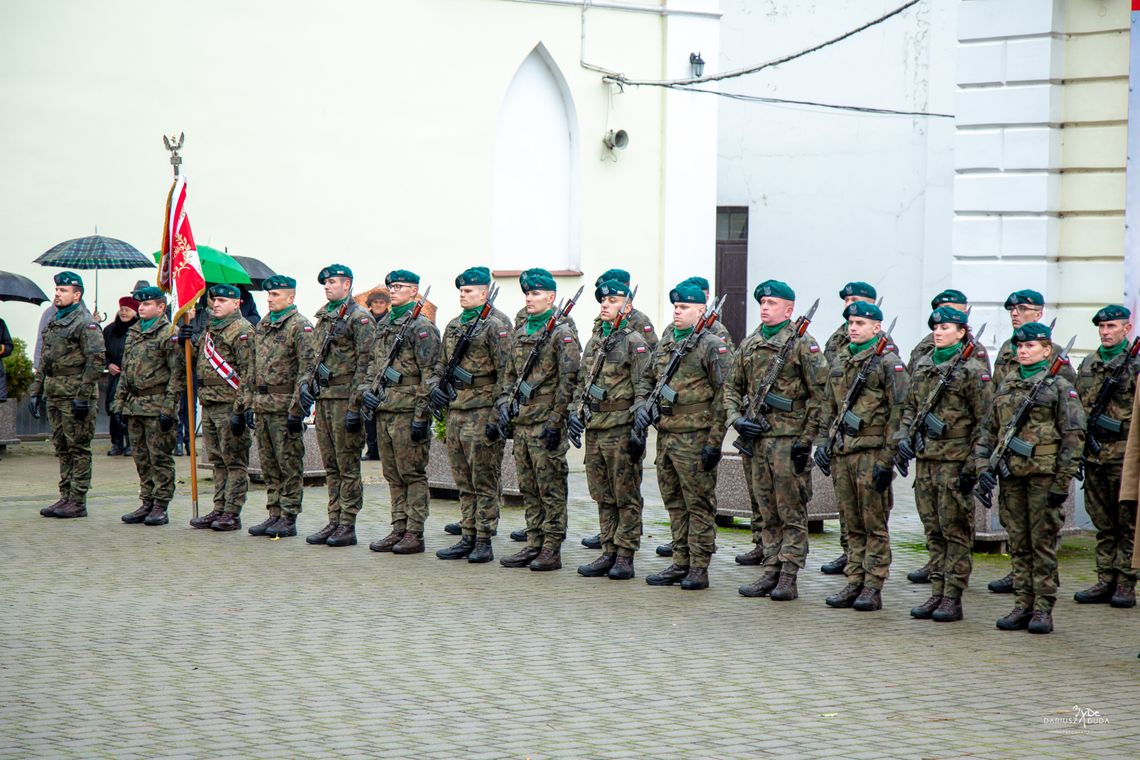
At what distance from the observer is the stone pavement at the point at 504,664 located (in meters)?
6.75

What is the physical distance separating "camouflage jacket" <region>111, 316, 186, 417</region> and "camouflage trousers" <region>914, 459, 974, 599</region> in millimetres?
6478

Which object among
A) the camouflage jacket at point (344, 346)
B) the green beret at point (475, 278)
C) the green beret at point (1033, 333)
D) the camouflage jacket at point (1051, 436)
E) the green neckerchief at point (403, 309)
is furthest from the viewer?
the camouflage jacket at point (344, 346)

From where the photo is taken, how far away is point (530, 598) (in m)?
10.0

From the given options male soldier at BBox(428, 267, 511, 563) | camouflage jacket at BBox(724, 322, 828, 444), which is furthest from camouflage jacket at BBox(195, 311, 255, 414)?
camouflage jacket at BBox(724, 322, 828, 444)

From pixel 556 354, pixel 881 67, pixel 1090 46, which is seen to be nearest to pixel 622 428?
pixel 556 354

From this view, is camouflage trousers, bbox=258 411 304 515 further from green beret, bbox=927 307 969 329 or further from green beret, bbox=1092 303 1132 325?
green beret, bbox=1092 303 1132 325

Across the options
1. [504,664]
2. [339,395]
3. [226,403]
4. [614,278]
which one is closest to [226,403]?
[226,403]

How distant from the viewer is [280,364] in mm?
12484

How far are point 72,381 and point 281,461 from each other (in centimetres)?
218

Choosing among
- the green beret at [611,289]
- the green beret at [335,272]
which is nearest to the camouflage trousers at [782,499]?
the green beret at [611,289]

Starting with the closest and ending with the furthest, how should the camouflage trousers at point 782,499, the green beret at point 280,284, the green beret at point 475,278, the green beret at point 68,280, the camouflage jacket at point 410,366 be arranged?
the camouflage trousers at point 782,499 < the green beret at point 475,278 < the camouflage jacket at point 410,366 < the green beret at point 280,284 < the green beret at point 68,280

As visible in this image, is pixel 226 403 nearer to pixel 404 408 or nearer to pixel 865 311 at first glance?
pixel 404 408

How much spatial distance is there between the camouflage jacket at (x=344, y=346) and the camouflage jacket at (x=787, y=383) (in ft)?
10.4

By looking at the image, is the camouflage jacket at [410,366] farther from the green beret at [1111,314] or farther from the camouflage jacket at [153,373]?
the green beret at [1111,314]
